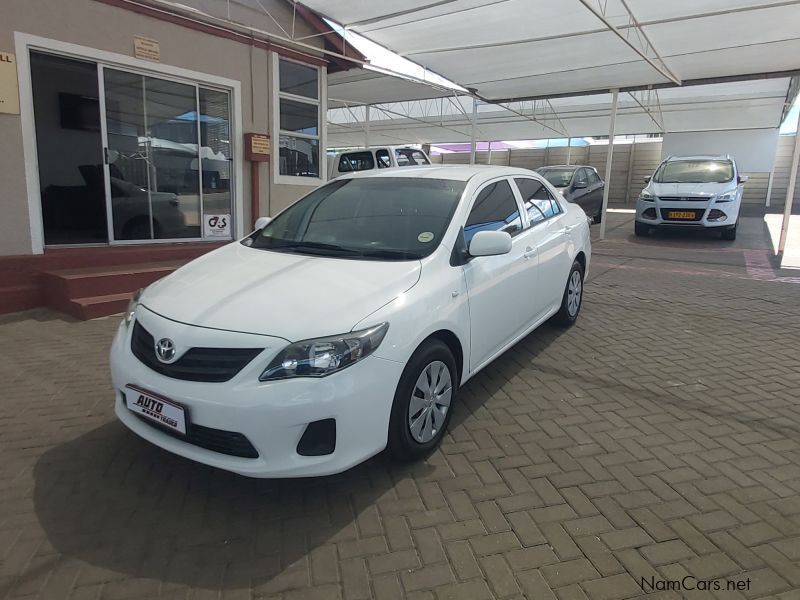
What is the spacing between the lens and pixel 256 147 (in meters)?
7.91

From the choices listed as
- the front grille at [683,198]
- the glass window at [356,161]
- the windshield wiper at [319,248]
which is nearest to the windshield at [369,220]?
the windshield wiper at [319,248]

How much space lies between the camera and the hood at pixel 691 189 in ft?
38.4

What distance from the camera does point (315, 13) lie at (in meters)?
8.23

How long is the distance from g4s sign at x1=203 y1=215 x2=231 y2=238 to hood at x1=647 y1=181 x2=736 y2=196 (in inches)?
377

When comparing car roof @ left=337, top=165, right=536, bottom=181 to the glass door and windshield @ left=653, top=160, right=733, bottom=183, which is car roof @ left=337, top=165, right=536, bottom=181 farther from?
windshield @ left=653, top=160, right=733, bottom=183

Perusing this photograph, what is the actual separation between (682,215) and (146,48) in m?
10.9

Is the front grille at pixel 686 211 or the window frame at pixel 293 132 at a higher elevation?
the window frame at pixel 293 132

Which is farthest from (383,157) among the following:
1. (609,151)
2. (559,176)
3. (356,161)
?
(609,151)

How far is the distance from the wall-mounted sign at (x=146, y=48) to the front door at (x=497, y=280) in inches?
201

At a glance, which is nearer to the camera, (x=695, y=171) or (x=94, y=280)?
(x=94, y=280)

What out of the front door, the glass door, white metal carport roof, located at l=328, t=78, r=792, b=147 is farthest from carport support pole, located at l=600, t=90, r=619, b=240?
the front door

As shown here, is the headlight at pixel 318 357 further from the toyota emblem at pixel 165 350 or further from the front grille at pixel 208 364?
the toyota emblem at pixel 165 350

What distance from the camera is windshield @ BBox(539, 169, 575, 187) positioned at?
14.6 m

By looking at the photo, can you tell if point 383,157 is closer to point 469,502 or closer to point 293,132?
point 293,132
